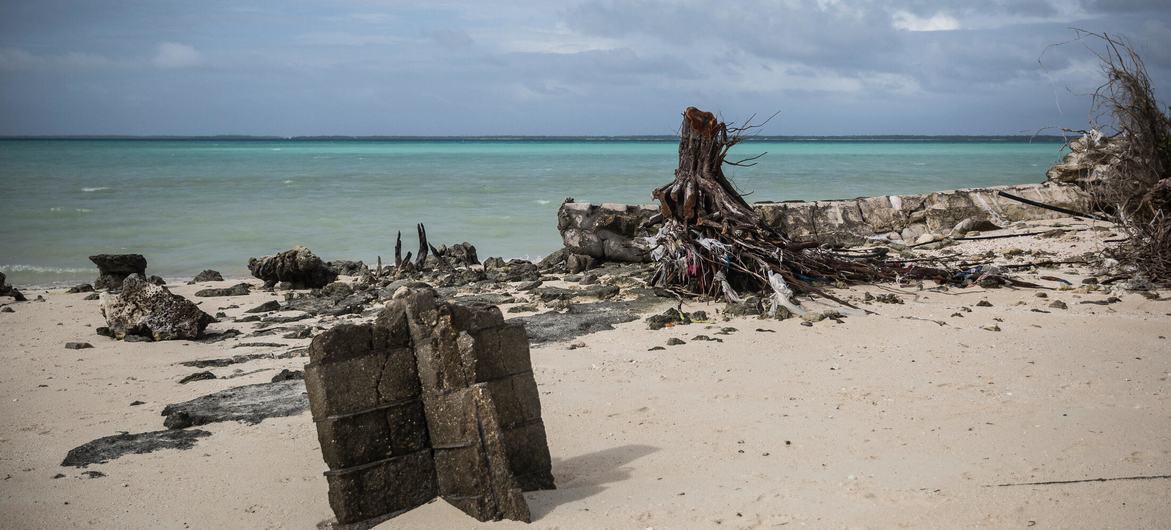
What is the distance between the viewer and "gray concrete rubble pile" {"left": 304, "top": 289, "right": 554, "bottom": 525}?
12.0 feet

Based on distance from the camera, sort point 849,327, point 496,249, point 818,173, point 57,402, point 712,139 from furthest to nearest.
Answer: point 818,173, point 496,249, point 712,139, point 849,327, point 57,402

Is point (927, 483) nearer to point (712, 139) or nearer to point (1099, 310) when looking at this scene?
point (1099, 310)

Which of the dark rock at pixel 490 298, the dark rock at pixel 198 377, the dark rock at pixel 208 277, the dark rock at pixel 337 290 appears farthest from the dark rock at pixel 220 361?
the dark rock at pixel 208 277

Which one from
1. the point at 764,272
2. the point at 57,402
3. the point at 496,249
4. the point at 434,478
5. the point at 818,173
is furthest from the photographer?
the point at 818,173

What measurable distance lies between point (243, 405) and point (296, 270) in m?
5.38

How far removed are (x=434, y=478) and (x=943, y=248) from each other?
9125 millimetres

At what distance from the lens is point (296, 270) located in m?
10.8

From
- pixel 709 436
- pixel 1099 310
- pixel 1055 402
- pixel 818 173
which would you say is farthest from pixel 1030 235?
pixel 818 173

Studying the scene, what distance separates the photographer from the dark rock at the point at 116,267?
437 inches

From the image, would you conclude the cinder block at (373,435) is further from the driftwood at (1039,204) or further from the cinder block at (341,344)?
the driftwood at (1039,204)

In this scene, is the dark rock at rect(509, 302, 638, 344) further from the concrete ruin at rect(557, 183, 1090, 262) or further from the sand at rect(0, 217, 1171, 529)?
the concrete ruin at rect(557, 183, 1090, 262)

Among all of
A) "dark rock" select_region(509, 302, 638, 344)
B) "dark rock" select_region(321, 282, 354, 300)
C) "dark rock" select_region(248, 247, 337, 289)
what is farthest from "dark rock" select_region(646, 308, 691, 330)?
"dark rock" select_region(248, 247, 337, 289)

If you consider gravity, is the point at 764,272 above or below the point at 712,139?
below

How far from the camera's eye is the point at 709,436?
188 inches
